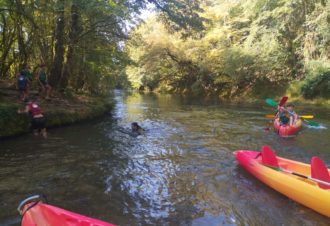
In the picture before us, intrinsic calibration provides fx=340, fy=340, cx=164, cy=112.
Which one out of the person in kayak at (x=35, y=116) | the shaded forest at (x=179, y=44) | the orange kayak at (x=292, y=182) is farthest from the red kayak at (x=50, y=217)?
the shaded forest at (x=179, y=44)

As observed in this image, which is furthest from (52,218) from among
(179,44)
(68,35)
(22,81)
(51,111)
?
(179,44)

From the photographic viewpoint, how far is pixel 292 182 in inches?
231

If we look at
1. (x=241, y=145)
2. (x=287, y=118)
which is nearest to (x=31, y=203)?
(x=241, y=145)

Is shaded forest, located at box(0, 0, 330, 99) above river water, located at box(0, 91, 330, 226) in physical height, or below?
above

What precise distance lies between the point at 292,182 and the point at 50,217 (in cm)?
403

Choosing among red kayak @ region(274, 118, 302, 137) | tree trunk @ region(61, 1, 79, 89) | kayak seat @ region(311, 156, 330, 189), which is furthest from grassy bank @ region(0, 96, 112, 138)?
kayak seat @ region(311, 156, 330, 189)

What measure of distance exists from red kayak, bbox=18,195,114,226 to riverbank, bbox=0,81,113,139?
643 centimetres

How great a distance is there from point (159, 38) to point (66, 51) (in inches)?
645

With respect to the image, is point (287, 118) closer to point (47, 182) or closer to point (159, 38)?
point (47, 182)

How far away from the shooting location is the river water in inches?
210

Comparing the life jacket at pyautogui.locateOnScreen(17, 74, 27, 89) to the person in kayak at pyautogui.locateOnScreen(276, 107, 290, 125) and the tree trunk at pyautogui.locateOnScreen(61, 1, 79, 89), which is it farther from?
the person in kayak at pyautogui.locateOnScreen(276, 107, 290, 125)

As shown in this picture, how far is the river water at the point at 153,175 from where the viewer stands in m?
5.34

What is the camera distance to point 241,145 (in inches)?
400

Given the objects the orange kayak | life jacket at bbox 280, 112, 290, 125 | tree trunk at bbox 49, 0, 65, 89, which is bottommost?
the orange kayak
